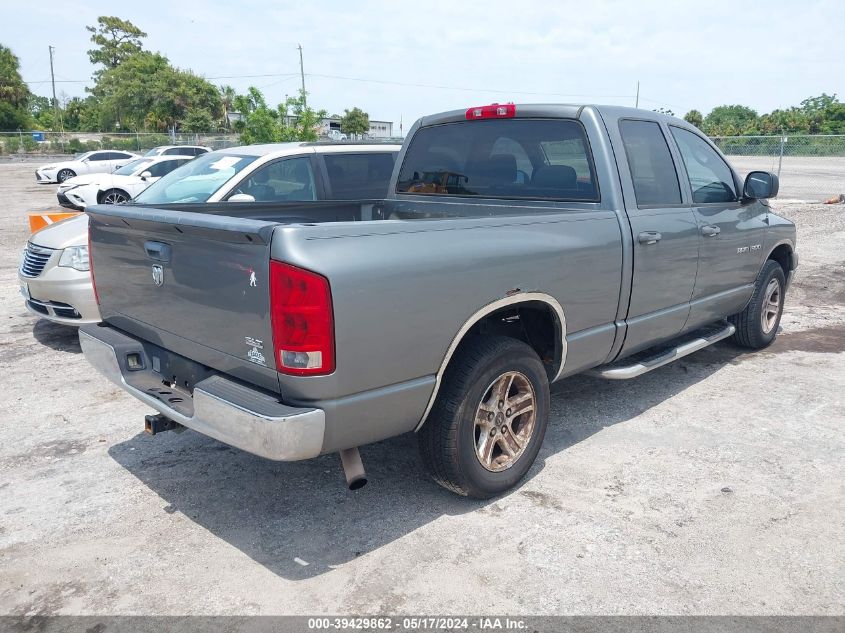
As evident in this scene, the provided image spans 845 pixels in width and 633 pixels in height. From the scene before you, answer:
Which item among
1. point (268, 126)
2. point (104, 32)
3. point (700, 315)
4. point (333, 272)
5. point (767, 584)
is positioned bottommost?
point (767, 584)

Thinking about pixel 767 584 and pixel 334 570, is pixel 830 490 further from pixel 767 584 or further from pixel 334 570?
pixel 334 570

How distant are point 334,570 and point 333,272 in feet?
4.51

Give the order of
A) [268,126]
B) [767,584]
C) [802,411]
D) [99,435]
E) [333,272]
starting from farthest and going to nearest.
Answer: [268,126] < [802,411] < [99,435] < [767,584] < [333,272]

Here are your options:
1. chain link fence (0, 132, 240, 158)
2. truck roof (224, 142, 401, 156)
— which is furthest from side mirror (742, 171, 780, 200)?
chain link fence (0, 132, 240, 158)

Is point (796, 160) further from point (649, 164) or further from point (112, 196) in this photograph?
point (649, 164)

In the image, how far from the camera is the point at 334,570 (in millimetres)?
3123

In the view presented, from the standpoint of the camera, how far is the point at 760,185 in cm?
539

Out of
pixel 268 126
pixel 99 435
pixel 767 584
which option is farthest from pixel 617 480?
pixel 268 126

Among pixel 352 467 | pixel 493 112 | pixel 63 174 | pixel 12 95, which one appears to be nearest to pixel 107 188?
pixel 493 112

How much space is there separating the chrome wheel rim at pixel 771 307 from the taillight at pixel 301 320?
4.72 metres

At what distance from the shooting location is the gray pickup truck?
2.79 meters

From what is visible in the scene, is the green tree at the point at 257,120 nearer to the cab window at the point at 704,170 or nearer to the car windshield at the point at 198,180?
the car windshield at the point at 198,180

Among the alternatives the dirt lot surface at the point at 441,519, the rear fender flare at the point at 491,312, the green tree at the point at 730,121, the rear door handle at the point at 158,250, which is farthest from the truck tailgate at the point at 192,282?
the green tree at the point at 730,121

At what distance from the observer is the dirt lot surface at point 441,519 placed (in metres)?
Answer: 2.95
